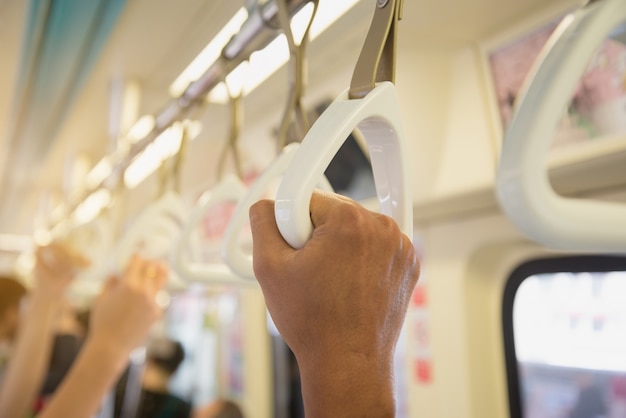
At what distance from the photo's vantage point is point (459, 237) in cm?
125

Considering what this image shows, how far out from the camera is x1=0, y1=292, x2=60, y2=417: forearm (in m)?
1.37

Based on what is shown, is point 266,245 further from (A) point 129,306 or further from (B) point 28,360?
(B) point 28,360

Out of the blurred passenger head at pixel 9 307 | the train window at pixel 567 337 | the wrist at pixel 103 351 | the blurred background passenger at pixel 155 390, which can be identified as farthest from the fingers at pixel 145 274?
the blurred background passenger at pixel 155 390

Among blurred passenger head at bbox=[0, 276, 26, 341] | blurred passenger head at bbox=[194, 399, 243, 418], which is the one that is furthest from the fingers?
blurred passenger head at bbox=[194, 399, 243, 418]

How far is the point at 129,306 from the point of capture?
2.91 feet

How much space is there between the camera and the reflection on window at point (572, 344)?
1.07 meters

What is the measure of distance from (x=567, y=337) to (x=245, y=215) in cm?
100

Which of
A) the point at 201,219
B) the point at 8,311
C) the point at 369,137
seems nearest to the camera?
the point at 369,137

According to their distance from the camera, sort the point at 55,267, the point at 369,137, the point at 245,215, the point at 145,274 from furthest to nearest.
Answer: the point at 55,267, the point at 145,274, the point at 245,215, the point at 369,137

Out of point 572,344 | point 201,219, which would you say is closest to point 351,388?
point 201,219

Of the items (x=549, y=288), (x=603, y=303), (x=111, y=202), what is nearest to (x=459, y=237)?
(x=549, y=288)

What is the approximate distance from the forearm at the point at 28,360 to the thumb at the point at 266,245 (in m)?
1.31

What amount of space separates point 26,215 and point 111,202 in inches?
96.8

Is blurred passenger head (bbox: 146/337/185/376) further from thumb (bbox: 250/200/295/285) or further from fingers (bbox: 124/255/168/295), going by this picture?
thumb (bbox: 250/200/295/285)
